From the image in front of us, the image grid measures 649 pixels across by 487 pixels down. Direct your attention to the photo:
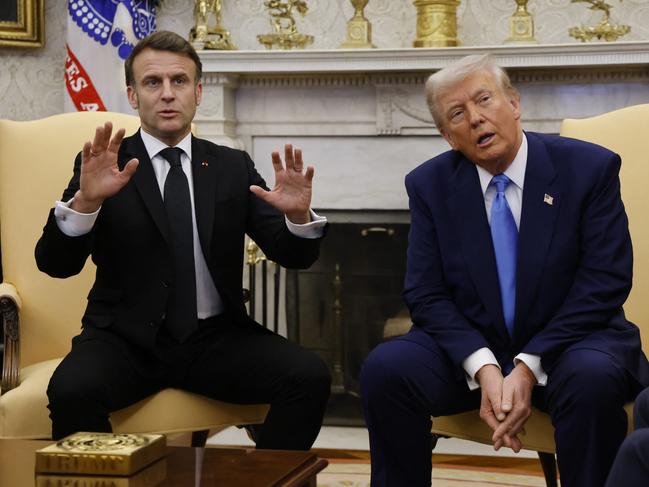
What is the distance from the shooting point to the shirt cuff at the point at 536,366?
2.45m

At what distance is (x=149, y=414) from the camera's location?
2.67 m

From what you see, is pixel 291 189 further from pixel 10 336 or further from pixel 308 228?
pixel 10 336

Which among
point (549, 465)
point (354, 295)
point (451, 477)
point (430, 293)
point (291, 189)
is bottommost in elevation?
point (451, 477)

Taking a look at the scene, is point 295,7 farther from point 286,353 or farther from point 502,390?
point 502,390

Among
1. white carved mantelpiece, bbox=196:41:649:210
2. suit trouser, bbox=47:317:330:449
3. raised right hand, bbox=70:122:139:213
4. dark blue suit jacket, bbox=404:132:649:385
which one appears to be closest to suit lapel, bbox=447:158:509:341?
dark blue suit jacket, bbox=404:132:649:385

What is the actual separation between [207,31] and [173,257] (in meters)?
1.90

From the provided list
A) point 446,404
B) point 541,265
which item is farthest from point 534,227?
point 446,404

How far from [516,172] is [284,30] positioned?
2.10 metres

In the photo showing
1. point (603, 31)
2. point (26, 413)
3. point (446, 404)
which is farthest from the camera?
point (603, 31)

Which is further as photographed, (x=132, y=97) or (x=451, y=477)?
(x=451, y=477)

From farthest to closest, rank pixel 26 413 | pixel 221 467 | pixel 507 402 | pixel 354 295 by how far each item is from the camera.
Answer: pixel 354 295 → pixel 26 413 → pixel 507 402 → pixel 221 467

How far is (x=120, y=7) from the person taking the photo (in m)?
4.39

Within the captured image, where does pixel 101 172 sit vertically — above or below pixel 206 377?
above

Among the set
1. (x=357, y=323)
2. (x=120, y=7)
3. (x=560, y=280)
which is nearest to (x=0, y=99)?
(x=120, y=7)
